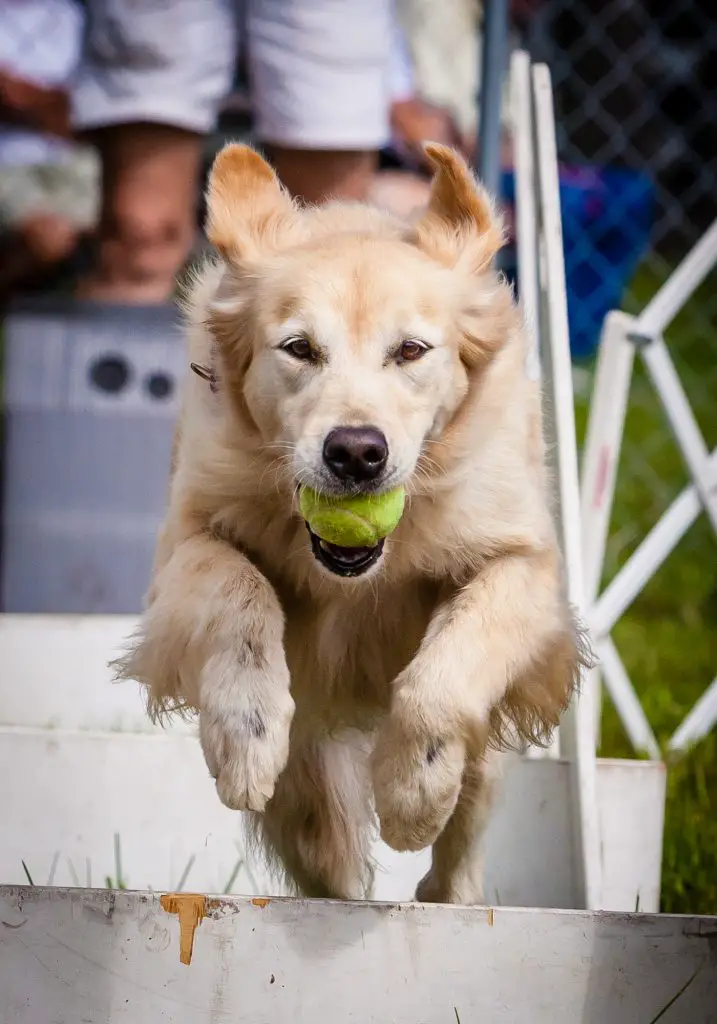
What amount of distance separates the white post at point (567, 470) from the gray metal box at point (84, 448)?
60.9 inches

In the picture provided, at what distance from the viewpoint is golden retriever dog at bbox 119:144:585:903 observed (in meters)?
2.10

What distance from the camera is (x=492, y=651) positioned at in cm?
219

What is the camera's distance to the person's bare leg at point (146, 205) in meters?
4.37

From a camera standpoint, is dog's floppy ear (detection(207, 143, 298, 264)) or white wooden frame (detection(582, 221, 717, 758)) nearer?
dog's floppy ear (detection(207, 143, 298, 264))

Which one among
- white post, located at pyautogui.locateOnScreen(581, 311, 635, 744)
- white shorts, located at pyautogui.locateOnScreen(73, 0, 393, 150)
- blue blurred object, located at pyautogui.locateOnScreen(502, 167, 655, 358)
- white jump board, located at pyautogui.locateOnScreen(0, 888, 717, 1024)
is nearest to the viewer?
white jump board, located at pyautogui.locateOnScreen(0, 888, 717, 1024)

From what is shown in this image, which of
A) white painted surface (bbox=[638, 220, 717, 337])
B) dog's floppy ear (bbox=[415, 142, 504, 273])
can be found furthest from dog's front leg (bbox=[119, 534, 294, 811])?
white painted surface (bbox=[638, 220, 717, 337])

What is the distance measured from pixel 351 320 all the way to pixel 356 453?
28 cm

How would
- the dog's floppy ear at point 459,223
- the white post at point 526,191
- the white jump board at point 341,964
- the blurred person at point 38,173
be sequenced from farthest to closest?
1. the blurred person at point 38,173
2. the white post at point 526,191
3. the dog's floppy ear at point 459,223
4. the white jump board at point 341,964

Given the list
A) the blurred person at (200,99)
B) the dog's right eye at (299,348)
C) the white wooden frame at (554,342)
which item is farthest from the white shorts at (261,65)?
the dog's right eye at (299,348)

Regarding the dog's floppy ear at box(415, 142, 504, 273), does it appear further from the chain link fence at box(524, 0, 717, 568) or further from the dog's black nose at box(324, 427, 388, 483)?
the chain link fence at box(524, 0, 717, 568)

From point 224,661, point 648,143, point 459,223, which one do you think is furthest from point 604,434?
point 648,143

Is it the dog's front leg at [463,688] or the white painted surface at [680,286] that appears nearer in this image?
the dog's front leg at [463,688]

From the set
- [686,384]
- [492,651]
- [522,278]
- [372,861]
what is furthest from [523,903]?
[686,384]

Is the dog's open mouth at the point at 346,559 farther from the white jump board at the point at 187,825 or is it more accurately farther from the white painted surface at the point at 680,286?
the white painted surface at the point at 680,286
